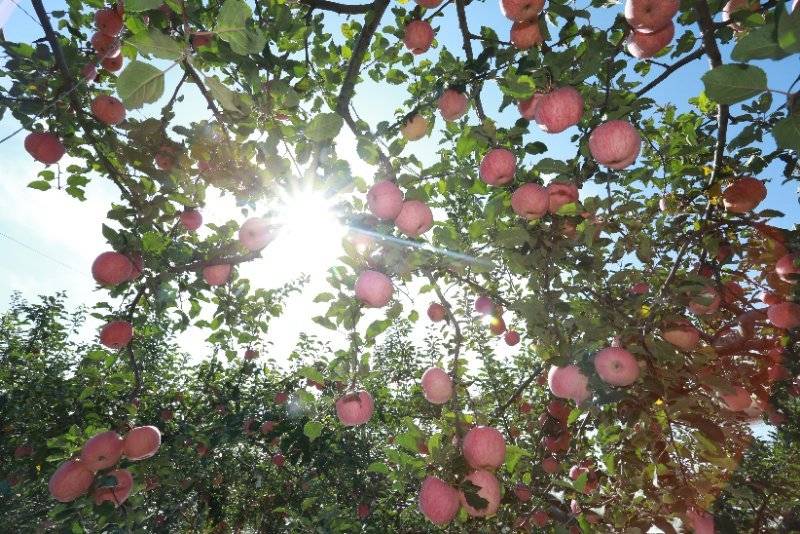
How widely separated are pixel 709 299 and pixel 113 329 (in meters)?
3.83

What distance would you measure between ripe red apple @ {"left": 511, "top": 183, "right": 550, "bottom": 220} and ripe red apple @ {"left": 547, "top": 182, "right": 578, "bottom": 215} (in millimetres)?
91

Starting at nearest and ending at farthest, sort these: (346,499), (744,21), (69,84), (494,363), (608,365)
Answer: (744,21) < (608,365) < (69,84) < (346,499) < (494,363)

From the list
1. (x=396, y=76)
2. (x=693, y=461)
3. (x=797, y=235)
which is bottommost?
(x=693, y=461)

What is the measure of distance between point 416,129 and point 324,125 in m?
1.52

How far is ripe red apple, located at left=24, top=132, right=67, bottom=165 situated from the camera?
117 inches

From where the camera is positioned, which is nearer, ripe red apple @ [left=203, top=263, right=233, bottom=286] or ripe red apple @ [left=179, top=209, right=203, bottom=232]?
ripe red apple @ [left=203, top=263, right=233, bottom=286]

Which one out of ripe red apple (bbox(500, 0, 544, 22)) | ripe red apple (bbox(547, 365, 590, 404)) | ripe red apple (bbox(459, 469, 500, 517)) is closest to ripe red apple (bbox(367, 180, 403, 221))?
ripe red apple (bbox(500, 0, 544, 22))

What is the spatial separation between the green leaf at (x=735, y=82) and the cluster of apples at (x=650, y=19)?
1224 mm

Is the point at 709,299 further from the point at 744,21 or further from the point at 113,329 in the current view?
the point at 113,329

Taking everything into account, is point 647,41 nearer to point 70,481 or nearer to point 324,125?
point 324,125

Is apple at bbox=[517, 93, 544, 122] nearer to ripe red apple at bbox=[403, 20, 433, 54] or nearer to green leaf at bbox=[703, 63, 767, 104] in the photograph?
ripe red apple at bbox=[403, 20, 433, 54]

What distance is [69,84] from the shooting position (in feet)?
8.65

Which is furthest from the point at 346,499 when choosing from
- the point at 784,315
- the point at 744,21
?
the point at 744,21

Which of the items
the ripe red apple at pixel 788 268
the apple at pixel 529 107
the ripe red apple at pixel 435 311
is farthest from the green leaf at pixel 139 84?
the ripe red apple at pixel 788 268
